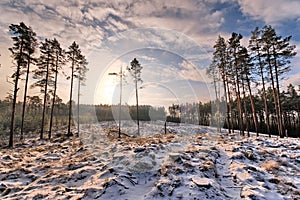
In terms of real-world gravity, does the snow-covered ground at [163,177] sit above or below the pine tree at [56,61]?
below

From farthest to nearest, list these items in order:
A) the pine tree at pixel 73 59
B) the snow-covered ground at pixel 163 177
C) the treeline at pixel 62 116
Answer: the treeline at pixel 62 116 < the pine tree at pixel 73 59 < the snow-covered ground at pixel 163 177

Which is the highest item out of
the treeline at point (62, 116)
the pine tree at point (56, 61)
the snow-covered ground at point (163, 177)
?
the pine tree at point (56, 61)

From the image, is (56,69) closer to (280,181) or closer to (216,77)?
(280,181)

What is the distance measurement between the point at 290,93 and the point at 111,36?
4924 centimetres

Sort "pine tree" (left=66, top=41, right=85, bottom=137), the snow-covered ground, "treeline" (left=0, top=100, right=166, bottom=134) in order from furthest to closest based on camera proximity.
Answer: "treeline" (left=0, top=100, right=166, bottom=134), "pine tree" (left=66, top=41, right=85, bottom=137), the snow-covered ground

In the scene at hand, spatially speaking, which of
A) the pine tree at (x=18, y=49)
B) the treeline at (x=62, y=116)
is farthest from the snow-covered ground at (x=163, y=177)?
the treeline at (x=62, y=116)

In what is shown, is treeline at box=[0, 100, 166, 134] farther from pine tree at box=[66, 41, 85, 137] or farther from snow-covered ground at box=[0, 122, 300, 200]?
snow-covered ground at box=[0, 122, 300, 200]

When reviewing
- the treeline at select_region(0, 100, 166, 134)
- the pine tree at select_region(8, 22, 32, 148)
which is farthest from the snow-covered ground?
the treeline at select_region(0, 100, 166, 134)

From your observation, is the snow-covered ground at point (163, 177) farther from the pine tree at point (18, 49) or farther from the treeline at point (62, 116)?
the treeline at point (62, 116)

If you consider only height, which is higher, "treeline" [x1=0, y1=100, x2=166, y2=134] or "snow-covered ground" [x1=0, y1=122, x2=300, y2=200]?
"treeline" [x1=0, y1=100, x2=166, y2=134]

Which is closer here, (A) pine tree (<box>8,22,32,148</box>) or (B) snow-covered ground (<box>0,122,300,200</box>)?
(B) snow-covered ground (<box>0,122,300,200</box>)

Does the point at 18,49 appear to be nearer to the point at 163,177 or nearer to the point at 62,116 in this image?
the point at 163,177

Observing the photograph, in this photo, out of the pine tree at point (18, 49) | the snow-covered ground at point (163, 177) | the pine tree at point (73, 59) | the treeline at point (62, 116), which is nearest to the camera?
the snow-covered ground at point (163, 177)

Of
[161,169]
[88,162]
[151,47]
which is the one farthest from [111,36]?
[161,169]
